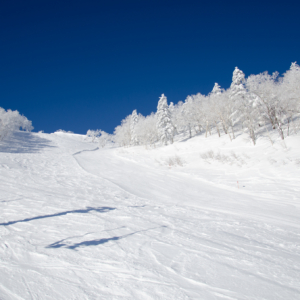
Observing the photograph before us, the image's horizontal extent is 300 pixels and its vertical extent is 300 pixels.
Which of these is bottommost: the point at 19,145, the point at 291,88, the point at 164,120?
the point at 19,145

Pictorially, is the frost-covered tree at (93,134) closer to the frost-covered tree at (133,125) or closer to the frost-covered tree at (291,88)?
the frost-covered tree at (133,125)

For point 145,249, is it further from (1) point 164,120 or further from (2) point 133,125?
(2) point 133,125

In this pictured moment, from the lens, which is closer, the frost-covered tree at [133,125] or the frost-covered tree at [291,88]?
the frost-covered tree at [291,88]

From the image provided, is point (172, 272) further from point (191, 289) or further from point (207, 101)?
point (207, 101)

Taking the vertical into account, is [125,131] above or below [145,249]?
above

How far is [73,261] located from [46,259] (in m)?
0.66

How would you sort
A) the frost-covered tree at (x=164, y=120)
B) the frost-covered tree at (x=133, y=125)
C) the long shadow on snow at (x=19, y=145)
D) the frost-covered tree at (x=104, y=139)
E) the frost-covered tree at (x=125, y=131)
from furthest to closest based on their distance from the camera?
the frost-covered tree at (x=104, y=139), the frost-covered tree at (x=125, y=131), the frost-covered tree at (x=133, y=125), the frost-covered tree at (x=164, y=120), the long shadow on snow at (x=19, y=145)

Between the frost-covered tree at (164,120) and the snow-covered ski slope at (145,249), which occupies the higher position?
the frost-covered tree at (164,120)

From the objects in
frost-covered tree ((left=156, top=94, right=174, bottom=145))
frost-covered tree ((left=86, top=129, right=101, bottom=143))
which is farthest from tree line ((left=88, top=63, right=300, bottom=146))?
frost-covered tree ((left=86, top=129, right=101, bottom=143))

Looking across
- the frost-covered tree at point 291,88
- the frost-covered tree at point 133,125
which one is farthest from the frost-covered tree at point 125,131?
the frost-covered tree at point 291,88

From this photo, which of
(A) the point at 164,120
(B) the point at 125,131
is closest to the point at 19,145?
(B) the point at 125,131

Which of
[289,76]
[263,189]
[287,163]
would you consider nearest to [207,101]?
[289,76]

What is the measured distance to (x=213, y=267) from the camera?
12.4 feet

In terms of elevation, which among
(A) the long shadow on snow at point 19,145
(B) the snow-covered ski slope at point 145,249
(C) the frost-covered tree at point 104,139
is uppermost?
(C) the frost-covered tree at point 104,139
